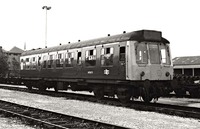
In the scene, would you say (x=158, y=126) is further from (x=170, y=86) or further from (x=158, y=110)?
(x=170, y=86)

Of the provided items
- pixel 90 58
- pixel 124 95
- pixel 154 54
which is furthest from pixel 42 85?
pixel 154 54

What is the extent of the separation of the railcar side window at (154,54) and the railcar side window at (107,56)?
1.98 meters

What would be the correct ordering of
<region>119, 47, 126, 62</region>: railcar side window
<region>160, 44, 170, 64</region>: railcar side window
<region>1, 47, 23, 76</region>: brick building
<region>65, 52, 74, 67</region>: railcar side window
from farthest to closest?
Result: 1. <region>1, 47, 23, 76</region>: brick building
2. <region>65, 52, 74, 67</region>: railcar side window
3. <region>160, 44, 170, 64</region>: railcar side window
4. <region>119, 47, 126, 62</region>: railcar side window

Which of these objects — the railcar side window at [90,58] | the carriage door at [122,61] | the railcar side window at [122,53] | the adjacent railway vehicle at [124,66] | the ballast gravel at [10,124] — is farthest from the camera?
the railcar side window at [90,58]

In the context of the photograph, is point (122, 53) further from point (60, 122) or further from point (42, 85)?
point (42, 85)

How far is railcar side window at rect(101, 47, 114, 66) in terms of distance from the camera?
14.1 m

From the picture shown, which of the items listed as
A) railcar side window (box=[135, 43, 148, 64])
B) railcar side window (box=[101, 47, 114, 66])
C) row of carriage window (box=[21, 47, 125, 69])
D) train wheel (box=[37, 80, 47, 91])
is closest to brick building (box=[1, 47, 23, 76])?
row of carriage window (box=[21, 47, 125, 69])

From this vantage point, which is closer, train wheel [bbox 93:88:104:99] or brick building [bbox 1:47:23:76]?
train wheel [bbox 93:88:104:99]

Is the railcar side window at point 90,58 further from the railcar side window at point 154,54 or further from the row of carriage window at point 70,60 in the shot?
the railcar side window at point 154,54

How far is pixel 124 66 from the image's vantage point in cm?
1309

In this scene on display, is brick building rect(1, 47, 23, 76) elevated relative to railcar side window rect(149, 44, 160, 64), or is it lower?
elevated

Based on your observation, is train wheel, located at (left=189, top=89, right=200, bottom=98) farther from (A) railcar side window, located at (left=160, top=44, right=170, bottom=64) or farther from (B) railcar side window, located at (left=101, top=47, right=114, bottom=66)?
(B) railcar side window, located at (left=101, top=47, right=114, bottom=66)

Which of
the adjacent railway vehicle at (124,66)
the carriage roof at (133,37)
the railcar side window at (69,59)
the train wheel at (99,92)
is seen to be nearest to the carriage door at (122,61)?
the adjacent railway vehicle at (124,66)

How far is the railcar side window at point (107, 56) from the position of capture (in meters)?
14.1
